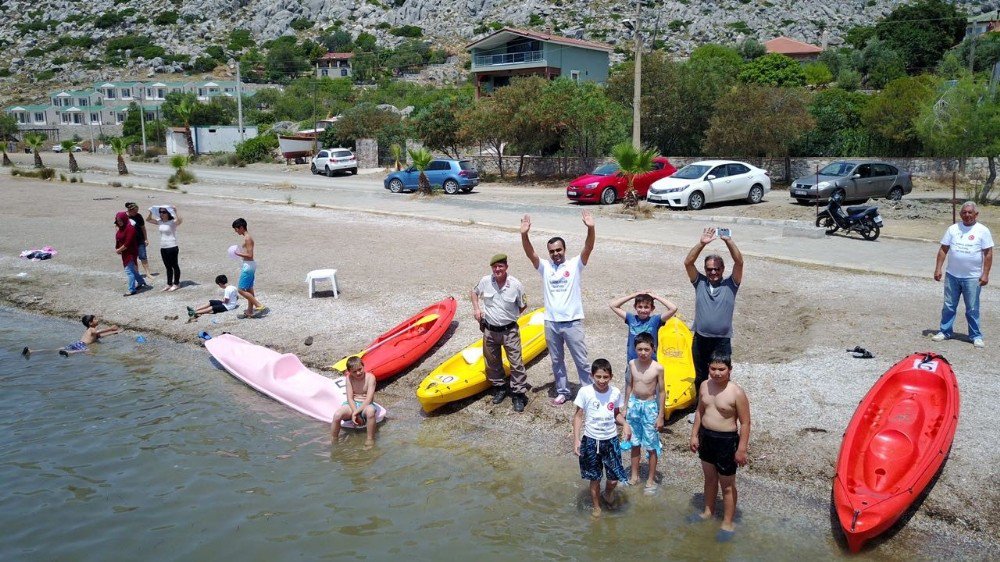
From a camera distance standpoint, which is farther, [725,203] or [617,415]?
[725,203]

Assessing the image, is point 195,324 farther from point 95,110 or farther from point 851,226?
point 95,110

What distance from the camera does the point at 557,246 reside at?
7.48 meters

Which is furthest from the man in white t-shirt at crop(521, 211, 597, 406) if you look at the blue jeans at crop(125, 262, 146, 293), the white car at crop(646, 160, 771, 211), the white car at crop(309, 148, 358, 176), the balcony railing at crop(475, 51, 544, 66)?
the balcony railing at crop(475, 51, 544, 66)

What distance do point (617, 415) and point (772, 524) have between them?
1.51m

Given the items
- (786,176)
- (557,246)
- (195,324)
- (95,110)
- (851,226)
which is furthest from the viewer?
(95,110)

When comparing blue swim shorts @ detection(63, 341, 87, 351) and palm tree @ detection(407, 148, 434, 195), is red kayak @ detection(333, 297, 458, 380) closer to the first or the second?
blue swim shorts @ detection(63, 341, 87, 351)

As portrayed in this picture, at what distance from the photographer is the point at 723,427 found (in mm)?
5719

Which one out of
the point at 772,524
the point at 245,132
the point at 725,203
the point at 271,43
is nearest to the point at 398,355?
the point at 772,524

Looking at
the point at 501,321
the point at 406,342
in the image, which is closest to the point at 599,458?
the point at 501,321

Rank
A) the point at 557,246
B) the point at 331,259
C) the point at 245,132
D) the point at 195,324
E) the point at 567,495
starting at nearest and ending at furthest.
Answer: the point at 567,495 → the point at 557,246 → the point at 195,324 → the point at 331,259 → the point at 245,132

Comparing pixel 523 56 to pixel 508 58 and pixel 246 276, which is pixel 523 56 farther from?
pixel 246 276

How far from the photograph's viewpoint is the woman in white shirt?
44.2 feet

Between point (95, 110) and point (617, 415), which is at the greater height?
point (95, 110)

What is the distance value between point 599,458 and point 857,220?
14.2 m
